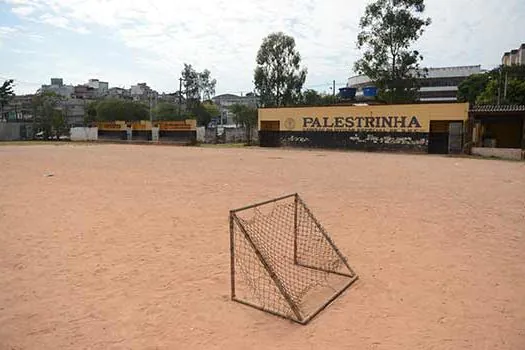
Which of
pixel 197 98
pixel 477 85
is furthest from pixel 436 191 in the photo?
pixel 197 98

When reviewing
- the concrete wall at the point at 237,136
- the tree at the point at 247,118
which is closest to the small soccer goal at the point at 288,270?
the tree at the point at 247,118

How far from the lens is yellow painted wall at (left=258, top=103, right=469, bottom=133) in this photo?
29547 millimetres

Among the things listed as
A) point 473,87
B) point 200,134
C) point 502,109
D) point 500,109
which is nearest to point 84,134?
point 200,134

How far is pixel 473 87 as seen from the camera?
5797 cm

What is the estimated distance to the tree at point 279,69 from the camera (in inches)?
1997

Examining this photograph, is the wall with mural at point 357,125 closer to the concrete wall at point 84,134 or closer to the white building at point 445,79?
the concrete wall at point 84,134

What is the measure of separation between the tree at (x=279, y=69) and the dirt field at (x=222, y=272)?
40511mm

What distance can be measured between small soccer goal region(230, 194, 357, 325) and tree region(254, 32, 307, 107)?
44.4m

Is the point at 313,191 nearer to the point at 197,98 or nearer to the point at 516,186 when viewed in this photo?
the point at 516,186

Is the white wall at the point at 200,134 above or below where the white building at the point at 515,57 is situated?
below

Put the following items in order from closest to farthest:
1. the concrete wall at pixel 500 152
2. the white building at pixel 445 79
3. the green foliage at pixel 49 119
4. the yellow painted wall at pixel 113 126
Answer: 1. the concrete wall at pixel 500 152
2. the yellow painted wall at pixel 113 126
3. the green foliage at pixel 49 119
4. the white building at pixel 445 79

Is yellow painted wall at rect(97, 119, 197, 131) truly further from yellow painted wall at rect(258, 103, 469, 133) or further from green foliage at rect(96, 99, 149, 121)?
green foliage at rect(96, 99, 149, 121)

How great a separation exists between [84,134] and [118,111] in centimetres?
1274

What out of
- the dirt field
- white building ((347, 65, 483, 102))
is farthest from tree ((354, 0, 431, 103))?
white building ((347, 65, 483, 102))
